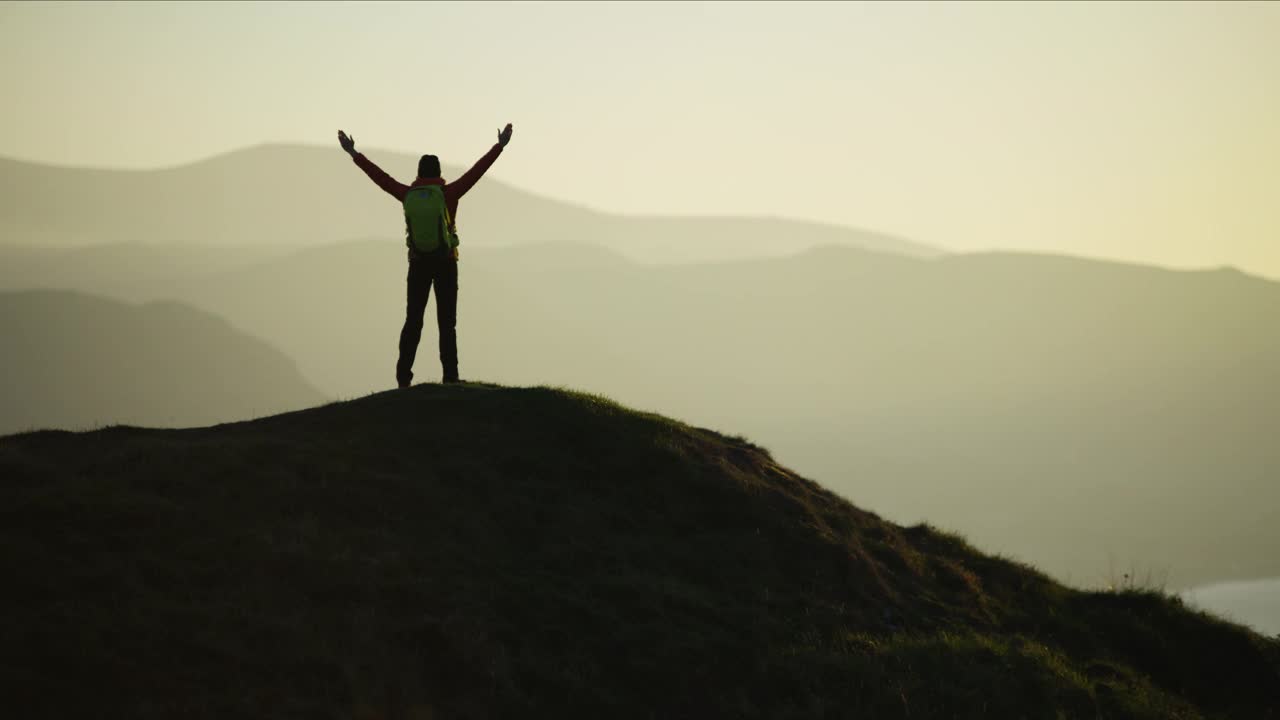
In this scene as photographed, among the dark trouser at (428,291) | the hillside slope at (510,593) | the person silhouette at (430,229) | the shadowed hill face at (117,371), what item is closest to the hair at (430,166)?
the person silhouette at (430,229)

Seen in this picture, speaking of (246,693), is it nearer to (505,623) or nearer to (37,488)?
(505,623)

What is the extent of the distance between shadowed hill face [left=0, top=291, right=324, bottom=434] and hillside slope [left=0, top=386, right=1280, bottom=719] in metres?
164

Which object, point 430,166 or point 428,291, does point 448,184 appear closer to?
point 430,166

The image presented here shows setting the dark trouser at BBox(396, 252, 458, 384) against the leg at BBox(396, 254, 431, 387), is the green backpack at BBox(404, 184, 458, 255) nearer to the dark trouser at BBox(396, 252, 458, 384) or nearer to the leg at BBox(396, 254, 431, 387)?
the dark trouser at BBox(396, 252, 458, 384)

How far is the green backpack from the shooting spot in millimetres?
16453

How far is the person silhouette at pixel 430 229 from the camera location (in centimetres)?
1645

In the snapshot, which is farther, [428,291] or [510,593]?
[428,291]

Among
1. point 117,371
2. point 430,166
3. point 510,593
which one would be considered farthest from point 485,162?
point 117,371

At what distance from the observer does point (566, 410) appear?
55.9 ft

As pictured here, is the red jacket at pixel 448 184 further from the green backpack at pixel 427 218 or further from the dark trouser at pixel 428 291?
the dark trouser at pixel 428 291

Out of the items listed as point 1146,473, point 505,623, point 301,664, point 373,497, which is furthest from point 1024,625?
point 1146,473

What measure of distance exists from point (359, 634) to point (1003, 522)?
18437 cm

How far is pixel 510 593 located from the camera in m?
11.4

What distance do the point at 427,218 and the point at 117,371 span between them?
187 meters
